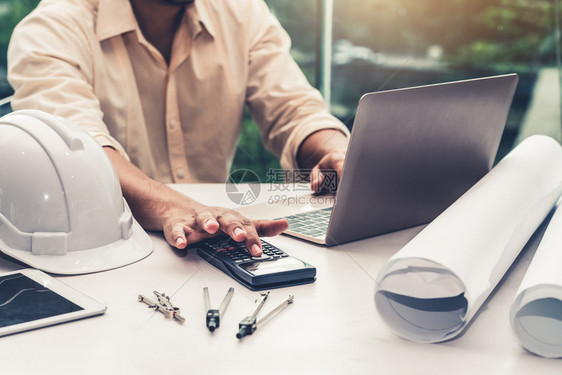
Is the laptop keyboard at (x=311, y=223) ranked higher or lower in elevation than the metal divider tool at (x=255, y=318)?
lower

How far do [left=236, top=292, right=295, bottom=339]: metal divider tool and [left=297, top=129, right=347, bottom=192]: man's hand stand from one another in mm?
499

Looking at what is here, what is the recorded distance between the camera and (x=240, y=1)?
1.56m

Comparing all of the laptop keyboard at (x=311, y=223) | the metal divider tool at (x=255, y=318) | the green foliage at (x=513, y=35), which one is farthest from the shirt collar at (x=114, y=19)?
the green foliage at (x=513, y=35)

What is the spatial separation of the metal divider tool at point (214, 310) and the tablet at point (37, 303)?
109mm

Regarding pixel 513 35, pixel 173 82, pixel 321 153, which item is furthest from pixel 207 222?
pixel 513 35

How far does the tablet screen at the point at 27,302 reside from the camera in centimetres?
58

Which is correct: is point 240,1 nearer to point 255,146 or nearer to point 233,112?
point 233,112

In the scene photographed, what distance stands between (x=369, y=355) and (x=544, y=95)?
2.75 meters

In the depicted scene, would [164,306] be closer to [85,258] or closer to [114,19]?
[85,258]

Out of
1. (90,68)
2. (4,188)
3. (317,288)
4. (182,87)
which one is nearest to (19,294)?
(4,188)

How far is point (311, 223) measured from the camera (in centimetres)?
92

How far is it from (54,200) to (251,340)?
1.08ft

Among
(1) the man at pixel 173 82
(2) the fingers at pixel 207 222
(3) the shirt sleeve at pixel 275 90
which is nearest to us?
(2) the fingers at pixel 207 222

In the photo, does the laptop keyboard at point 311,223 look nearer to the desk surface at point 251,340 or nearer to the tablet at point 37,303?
the desk surface at point 251,340
